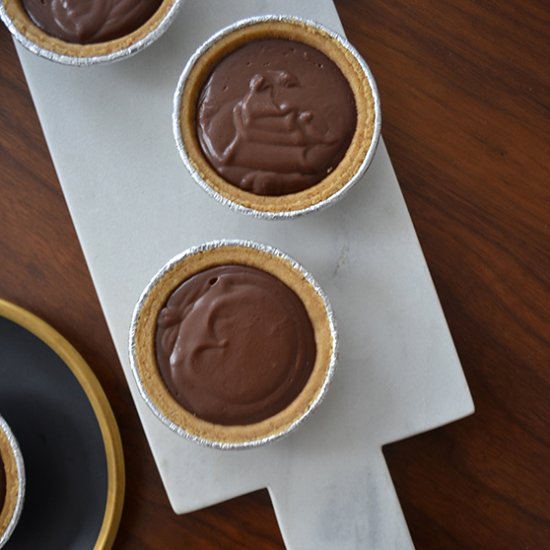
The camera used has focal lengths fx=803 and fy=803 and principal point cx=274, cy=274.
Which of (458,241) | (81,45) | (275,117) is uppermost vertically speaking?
(81,45)

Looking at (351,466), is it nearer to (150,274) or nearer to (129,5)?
(150,274)

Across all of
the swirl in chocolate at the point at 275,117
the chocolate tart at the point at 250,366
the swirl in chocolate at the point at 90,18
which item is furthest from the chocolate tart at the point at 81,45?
the chocolate tart at the point at 250,366

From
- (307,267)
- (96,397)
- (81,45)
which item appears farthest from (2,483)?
(81,45)

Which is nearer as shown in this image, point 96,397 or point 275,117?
point 275,117

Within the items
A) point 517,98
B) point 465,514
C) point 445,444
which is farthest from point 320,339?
point 517,98

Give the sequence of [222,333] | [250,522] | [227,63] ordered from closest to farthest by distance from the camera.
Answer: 1. [222,333]
2. [227,63]
3. [250,522]

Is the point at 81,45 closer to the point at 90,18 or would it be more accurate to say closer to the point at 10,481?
the point at 90,18
